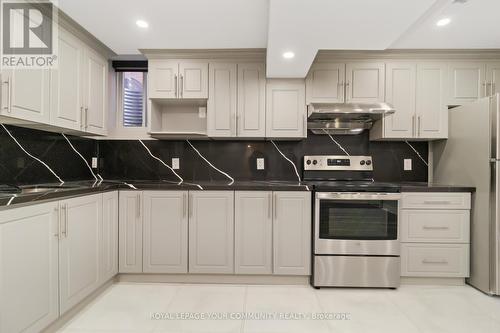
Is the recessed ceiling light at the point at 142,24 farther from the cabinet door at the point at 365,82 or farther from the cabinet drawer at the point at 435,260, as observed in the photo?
the cabinet drawer at the point at 435,260

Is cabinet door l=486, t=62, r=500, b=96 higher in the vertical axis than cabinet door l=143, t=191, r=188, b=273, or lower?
higher

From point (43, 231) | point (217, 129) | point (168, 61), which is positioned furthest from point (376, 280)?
point (168, 61)

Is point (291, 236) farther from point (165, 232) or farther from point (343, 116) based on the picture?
point (343, 116)

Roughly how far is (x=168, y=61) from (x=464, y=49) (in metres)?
3.03

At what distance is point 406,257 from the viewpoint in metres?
2.46

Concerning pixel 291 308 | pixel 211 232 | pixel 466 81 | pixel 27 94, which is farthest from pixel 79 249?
pixel 466 81

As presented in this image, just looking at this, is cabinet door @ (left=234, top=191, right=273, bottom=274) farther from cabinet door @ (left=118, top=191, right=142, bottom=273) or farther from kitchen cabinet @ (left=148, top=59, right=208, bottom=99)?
kitchen cabinet @ (left=148, top=59, right=208, bottom=99)

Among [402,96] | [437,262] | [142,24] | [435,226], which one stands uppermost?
[142,24]

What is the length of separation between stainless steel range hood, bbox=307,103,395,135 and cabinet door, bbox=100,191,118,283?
2.08 metres

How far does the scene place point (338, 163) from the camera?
9.73 ft

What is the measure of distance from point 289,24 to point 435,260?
2.47m

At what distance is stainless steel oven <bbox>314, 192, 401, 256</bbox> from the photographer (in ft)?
7.85

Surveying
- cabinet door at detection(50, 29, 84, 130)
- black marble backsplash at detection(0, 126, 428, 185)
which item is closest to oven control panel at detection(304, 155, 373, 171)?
black marble backsplash at detection(0, 126, 428, 185)

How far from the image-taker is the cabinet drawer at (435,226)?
244 cm
